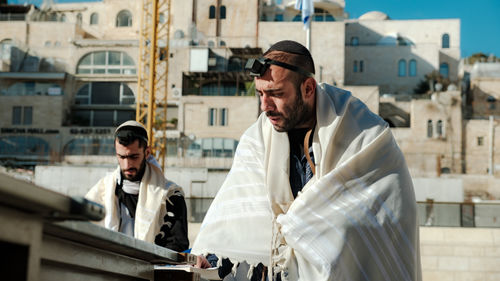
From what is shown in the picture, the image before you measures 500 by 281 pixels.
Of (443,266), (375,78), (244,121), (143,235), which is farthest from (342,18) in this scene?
(143,235)

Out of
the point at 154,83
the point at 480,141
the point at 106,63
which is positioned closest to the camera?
the point at 154,83

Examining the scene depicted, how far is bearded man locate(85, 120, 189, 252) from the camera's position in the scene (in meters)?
6.05

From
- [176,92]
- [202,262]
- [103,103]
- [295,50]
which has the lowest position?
[202,262]

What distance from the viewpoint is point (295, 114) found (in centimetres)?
441

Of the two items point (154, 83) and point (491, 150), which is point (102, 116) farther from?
point (491, 150)

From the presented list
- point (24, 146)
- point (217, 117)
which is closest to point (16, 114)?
point (24, 146)

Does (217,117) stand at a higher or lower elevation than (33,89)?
lower

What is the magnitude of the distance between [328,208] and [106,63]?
204 ft

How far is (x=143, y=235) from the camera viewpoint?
19.5 feet

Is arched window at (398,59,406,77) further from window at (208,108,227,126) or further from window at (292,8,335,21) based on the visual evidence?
window at (208,108,227,126)

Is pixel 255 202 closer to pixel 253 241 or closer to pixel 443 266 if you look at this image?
pixel 253 241

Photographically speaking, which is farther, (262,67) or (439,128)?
(439,128)

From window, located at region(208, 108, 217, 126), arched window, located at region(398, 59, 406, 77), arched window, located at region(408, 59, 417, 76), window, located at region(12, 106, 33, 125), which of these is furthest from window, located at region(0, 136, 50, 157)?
arched window, located at region(408, 59, 417, 76)

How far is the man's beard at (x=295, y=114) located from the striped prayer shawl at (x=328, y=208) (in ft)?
0.25
